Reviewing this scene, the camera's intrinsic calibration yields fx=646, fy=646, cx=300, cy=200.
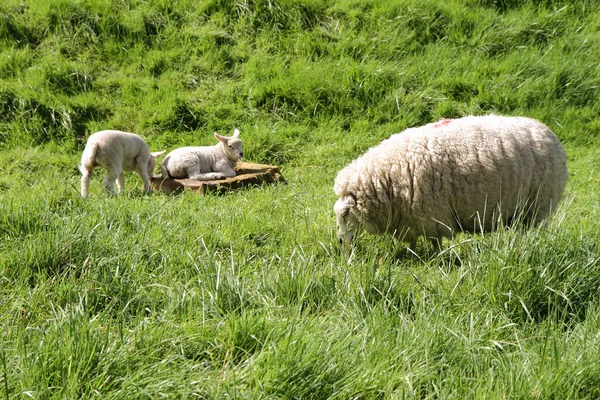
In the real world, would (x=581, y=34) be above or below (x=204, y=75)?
above

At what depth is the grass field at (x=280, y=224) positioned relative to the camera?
8.51 feet

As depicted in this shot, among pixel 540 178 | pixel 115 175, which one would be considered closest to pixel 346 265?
pixel 540 178

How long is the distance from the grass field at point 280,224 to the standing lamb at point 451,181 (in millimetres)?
249

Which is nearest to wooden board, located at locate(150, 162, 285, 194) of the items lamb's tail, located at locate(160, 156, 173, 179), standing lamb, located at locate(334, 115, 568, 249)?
lamb's tail, located at locate(160, 156, 173, 179)

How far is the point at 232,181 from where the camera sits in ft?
23.9

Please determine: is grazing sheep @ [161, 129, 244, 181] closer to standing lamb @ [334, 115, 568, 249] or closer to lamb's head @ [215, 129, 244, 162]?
lamb's head @ [215, 129, 244, 162]

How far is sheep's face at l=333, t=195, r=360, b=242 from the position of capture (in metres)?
4.93

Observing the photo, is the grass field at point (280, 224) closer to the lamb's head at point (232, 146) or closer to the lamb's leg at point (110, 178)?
the lamb's head at point (232, 146)

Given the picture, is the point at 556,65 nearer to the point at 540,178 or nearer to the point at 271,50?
the point at 271,50

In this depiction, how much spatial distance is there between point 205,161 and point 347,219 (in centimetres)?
355

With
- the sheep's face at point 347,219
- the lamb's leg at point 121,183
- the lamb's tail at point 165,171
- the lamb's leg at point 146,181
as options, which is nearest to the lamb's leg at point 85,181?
the lamb's leg at point 121,183

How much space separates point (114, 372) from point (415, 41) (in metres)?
8.97

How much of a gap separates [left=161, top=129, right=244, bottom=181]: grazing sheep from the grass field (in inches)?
27.5

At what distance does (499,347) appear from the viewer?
2949 mm
